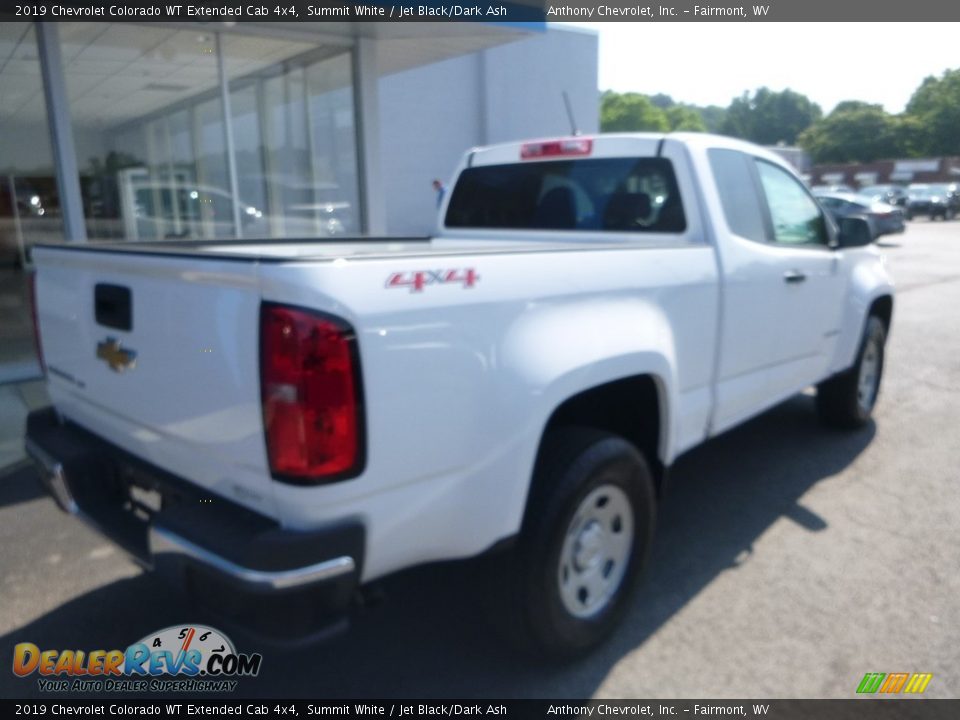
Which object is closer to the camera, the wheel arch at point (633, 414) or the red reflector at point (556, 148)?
the wheel arch at point (633, 414)

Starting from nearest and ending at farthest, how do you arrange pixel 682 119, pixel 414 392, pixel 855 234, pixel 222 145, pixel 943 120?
pixel 414 392 → pixel 855 234 → pixel 222 145 → pixel 943 120 → pixel 682 119

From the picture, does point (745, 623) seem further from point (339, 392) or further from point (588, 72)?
point (588, 72)

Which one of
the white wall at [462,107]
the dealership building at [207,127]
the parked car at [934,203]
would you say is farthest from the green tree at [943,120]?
the dealership building at [207,127]

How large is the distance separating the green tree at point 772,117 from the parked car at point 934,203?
9833 centimetres

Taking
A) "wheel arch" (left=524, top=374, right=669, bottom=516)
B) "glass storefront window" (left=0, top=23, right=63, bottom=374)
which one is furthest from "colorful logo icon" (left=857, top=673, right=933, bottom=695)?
"glass storefront window" (left=0, top=23, right=63, bottom=374)

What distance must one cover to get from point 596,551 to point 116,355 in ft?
6.01

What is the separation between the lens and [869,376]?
542 cm

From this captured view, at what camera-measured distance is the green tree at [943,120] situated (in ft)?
231

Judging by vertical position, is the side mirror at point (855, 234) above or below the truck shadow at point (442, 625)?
above

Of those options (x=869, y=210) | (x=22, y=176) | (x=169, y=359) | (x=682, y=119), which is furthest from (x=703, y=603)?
(x=682, y=119)

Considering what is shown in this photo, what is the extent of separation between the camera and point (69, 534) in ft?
12.7

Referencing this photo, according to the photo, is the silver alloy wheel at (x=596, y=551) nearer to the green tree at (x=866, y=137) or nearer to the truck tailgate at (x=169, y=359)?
the truck tailgate at (x=169, y=359)

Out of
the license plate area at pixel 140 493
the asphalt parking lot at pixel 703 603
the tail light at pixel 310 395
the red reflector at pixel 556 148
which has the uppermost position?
the red reflector at pixel 556 148

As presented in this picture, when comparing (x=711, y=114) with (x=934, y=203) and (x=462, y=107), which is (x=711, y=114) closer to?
(x=934, y=203)
